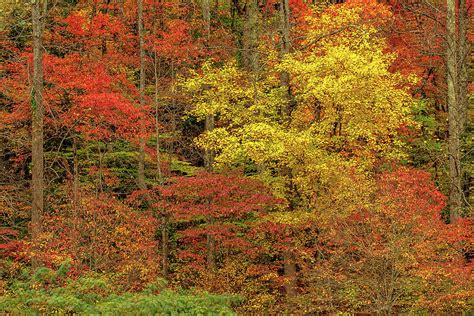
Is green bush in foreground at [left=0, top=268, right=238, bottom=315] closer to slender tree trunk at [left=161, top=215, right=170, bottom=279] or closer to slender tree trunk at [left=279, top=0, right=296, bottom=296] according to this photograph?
Result: slender tree trunk at [left=279, top=0, right=296, bottom=296]

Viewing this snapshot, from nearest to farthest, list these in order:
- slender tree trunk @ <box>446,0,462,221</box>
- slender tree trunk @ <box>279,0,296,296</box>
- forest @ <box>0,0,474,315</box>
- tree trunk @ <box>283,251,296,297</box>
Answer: forest @ <box>0,0,474,315</box> → slender tree trunk @ <box>446,0,462,221</box> → tree trunk @ <box>283,251,296,297</box> → slender tree trunk @ <box>279,0,296,296</box>

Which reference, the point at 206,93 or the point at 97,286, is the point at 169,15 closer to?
the point at 206,93

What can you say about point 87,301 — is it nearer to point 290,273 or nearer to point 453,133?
point 290,273

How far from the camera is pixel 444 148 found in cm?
2525

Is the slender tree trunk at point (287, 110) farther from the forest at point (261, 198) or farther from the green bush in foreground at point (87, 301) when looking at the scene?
the green bush in foreground at point (87, 301)

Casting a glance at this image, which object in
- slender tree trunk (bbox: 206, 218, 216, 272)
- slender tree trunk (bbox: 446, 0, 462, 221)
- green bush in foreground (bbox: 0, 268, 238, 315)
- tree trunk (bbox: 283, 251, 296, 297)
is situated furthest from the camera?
slender tree trunk (bbox: 206, 218, 216, 272)

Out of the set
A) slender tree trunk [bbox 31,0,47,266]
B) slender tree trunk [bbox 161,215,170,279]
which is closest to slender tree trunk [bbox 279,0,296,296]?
slender tree trunk [bbox 161,215,170,279]

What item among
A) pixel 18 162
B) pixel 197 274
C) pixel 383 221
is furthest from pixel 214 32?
pixel 383 221

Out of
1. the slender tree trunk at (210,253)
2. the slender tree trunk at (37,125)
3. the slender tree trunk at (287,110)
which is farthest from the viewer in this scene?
the slender tree trunk at (210,253)

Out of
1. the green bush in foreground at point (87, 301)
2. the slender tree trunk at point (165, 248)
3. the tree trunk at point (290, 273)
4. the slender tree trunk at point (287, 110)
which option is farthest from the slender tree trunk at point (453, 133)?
the slender tree trunk at point (165, 248)

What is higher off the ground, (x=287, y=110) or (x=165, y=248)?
(x=287, y=110)

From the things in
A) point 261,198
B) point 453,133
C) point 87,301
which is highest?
point 453,133

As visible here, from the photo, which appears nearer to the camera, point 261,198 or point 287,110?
point 261,198

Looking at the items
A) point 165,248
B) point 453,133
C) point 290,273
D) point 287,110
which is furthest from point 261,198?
point 453,133
